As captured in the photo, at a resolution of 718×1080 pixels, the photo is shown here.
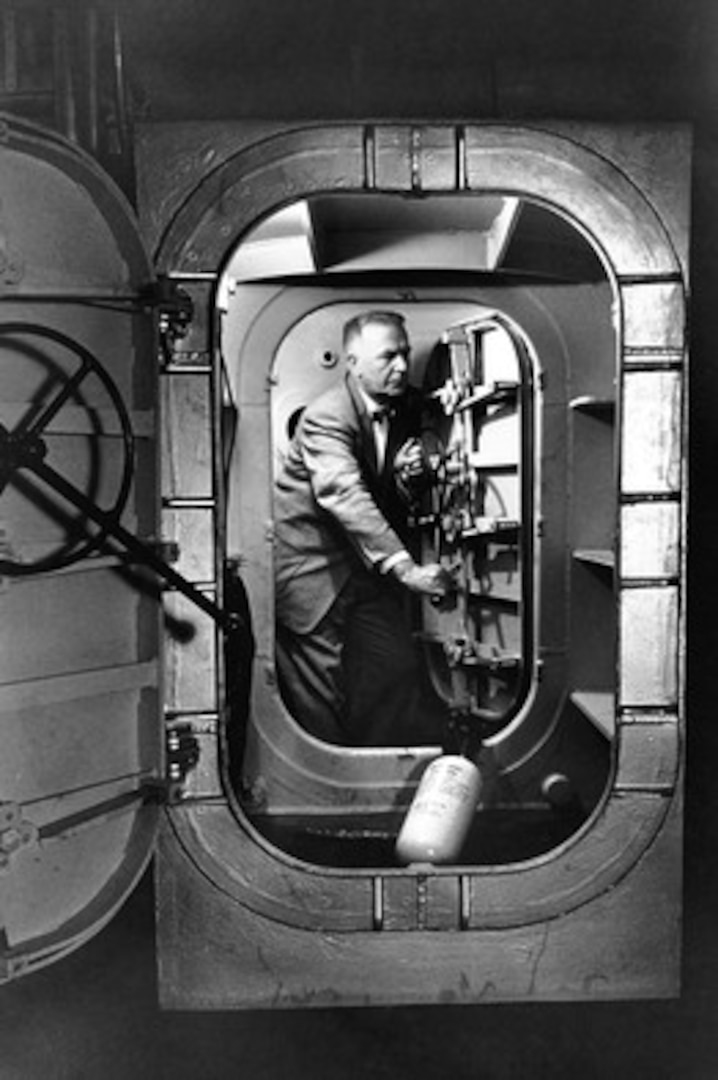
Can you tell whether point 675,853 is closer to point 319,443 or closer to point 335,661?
point 335,661

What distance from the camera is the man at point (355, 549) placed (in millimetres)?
1729

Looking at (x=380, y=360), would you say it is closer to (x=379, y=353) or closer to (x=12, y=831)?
(x=379, y=353)

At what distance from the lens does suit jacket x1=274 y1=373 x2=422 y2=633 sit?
1.73m

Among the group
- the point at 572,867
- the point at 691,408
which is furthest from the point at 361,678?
the point at 691,408

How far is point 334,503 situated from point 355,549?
0.08m

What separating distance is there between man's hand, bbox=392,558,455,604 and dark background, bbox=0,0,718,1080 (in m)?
0.39

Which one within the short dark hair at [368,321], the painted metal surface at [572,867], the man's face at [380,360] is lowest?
the painted metal surface at [572,867]

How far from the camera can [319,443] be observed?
1745mm

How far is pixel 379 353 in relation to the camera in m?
1.75

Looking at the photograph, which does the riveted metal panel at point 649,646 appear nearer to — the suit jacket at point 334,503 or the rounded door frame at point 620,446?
the rounded door frame at point 620,446

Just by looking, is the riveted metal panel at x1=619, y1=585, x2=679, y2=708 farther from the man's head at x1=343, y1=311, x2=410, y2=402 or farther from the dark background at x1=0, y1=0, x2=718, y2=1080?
the man's head at x1=343, y1=311, x2=410, y2=402

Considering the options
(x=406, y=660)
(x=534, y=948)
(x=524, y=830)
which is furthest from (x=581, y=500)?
(x=534, y=948)

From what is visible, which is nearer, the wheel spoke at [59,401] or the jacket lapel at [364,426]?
the wheel spoke at [59,401]

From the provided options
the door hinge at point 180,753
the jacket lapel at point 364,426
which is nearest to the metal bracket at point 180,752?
the door hinge at point 180,753
